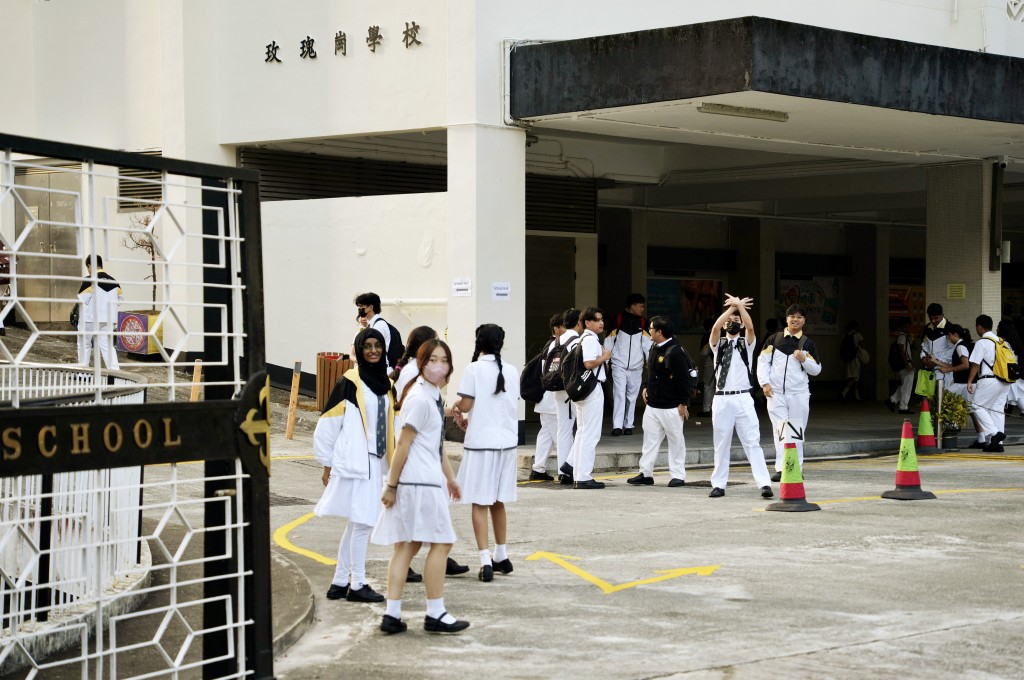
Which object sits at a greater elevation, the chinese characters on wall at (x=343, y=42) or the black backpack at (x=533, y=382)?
the chinese characters on wall at (x=343, y=42)

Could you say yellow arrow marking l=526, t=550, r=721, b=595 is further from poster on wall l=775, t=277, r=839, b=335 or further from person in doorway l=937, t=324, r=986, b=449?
poster on wall l=775, t=277, r=839, b=335

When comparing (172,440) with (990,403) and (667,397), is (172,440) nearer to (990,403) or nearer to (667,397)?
(667,397)

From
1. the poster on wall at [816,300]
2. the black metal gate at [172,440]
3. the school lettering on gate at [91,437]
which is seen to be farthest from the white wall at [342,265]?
the poster on wall at [816,300]

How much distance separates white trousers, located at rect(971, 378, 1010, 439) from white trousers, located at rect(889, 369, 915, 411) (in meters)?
7.01

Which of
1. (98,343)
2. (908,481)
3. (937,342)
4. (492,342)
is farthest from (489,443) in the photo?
(937,342)

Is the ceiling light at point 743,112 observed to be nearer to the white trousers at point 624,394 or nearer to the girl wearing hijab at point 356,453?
the white trousers at point 624,394

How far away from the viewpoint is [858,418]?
937 inches

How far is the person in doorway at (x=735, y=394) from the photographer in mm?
13000

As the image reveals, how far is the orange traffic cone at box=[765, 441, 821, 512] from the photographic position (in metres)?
12.0

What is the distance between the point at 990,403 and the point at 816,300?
14241 mm

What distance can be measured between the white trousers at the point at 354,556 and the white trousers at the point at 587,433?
5.28m

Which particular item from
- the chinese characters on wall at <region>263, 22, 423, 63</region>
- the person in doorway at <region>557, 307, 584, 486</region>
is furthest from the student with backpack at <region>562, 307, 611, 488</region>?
the chinese characters on wall at <region>263, 22, 423, 63</region>

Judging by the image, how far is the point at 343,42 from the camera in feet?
59.5

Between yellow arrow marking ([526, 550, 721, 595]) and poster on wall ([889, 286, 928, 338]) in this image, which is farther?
poster on wall ([889, 286, 928, 338])
